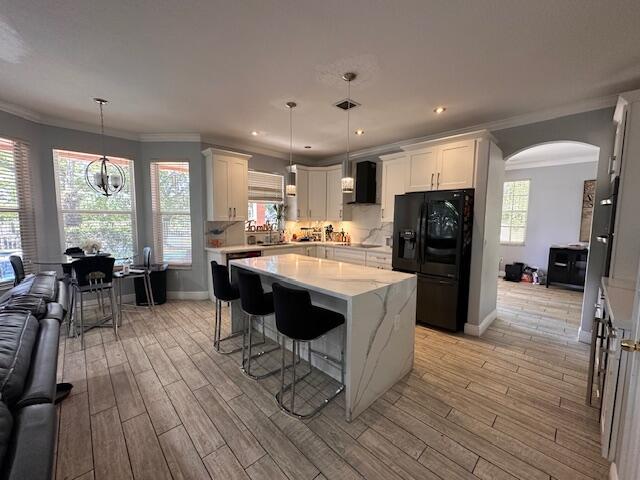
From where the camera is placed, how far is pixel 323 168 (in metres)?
5.71

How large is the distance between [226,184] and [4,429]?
13.6 ft

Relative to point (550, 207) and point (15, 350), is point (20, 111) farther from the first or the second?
point (550, 207)

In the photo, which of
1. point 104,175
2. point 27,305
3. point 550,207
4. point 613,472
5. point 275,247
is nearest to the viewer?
point 613,472

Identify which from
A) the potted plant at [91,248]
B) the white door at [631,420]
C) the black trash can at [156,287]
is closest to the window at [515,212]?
the white door at [631,420]

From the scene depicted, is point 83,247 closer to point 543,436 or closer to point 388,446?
point 388,446

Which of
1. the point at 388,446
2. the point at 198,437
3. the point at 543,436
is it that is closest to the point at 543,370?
the point at 543,436

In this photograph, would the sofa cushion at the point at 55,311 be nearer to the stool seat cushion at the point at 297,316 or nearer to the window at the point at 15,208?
the stool seat cushion at the point at 297,316

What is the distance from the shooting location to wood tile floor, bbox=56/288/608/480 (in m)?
1.65

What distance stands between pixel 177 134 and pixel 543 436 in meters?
5.62

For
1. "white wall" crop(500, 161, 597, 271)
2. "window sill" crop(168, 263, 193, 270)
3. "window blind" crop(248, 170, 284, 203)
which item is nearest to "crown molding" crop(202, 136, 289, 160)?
"window blind" crop(248, 170, 284, 203)

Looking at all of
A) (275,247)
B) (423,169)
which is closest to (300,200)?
(275,247)

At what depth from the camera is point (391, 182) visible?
14.5 ft

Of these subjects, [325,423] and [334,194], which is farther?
[334,194]

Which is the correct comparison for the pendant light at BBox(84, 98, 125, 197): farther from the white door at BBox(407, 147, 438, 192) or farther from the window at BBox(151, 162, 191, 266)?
the white door at BBox(407, 147, 438, 192)
